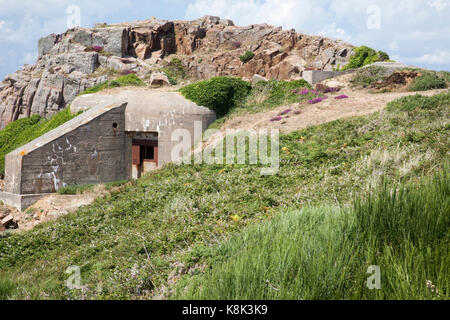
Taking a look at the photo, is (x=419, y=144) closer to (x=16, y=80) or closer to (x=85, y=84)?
(x=85, y=84)

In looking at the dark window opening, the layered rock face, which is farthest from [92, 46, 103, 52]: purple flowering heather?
the dark window opening

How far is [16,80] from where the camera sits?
29500 millimetres

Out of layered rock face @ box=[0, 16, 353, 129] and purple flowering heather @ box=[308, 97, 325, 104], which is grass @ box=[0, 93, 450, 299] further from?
layered rock face @ box=[0, 16, 353, 129]

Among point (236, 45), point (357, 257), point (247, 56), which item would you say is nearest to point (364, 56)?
point (247, 56)

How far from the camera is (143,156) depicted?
1562 centimetres

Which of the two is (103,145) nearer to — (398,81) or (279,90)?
(279,90)

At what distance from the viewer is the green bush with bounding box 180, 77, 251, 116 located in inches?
635

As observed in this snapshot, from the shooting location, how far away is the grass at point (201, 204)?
482 centimetres

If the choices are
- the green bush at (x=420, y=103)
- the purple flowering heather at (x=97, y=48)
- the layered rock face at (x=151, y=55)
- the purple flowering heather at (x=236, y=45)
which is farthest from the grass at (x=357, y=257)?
the purple flowering heather at (x=236, y=45)

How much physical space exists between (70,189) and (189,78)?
22631 millimetres

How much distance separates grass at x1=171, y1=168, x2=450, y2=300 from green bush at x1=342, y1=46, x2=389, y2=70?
28240 millimetres

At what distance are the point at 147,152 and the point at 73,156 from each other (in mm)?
3207

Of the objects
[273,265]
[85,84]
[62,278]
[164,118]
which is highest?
[85,84]
